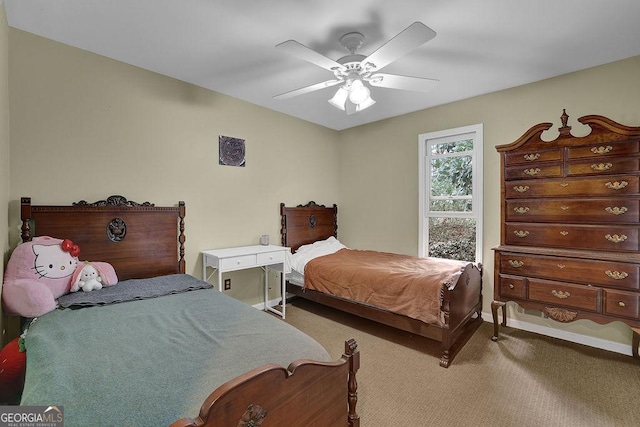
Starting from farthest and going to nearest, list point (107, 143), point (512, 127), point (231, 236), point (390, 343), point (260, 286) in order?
point (260, 286), point (231, 236), point (512, 127), point (390, 343), point (107, 143)

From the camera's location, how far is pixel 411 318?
2.58 metres

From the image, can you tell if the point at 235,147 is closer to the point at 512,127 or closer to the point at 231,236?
the point at 231,236

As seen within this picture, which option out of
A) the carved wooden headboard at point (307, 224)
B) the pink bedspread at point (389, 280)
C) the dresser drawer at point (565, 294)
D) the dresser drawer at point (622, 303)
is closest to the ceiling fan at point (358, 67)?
the pink bedspread at point (389, 280)

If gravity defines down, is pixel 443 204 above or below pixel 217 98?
below

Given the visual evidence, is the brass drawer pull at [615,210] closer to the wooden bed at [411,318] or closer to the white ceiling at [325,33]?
the wooden bed at [411,318]

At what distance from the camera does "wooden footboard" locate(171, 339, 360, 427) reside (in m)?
0.91

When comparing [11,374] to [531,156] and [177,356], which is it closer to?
[177,356]

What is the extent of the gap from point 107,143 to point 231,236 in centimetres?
147

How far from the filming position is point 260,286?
12.1 feet

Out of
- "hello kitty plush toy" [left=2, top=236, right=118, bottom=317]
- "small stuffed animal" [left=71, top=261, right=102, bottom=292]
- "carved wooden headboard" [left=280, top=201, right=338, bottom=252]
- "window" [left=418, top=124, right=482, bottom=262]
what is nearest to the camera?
"hello kitty plush toy" [left=2, top=236, right=118, bottom=317]

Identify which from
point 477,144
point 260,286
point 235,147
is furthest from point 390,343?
point 235,147

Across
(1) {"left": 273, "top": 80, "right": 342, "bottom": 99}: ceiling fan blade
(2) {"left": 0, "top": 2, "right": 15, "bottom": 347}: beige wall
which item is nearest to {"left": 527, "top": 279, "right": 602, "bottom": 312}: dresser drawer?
(1) {"left": 273, "top": 80, "right": 342, "bottom": 99}: ceiling fan blade

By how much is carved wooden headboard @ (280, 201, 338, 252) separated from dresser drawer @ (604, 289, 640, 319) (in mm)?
3118

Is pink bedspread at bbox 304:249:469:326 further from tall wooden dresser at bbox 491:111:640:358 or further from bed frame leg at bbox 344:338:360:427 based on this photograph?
bed frame leg at bbox 344:338:360:427
